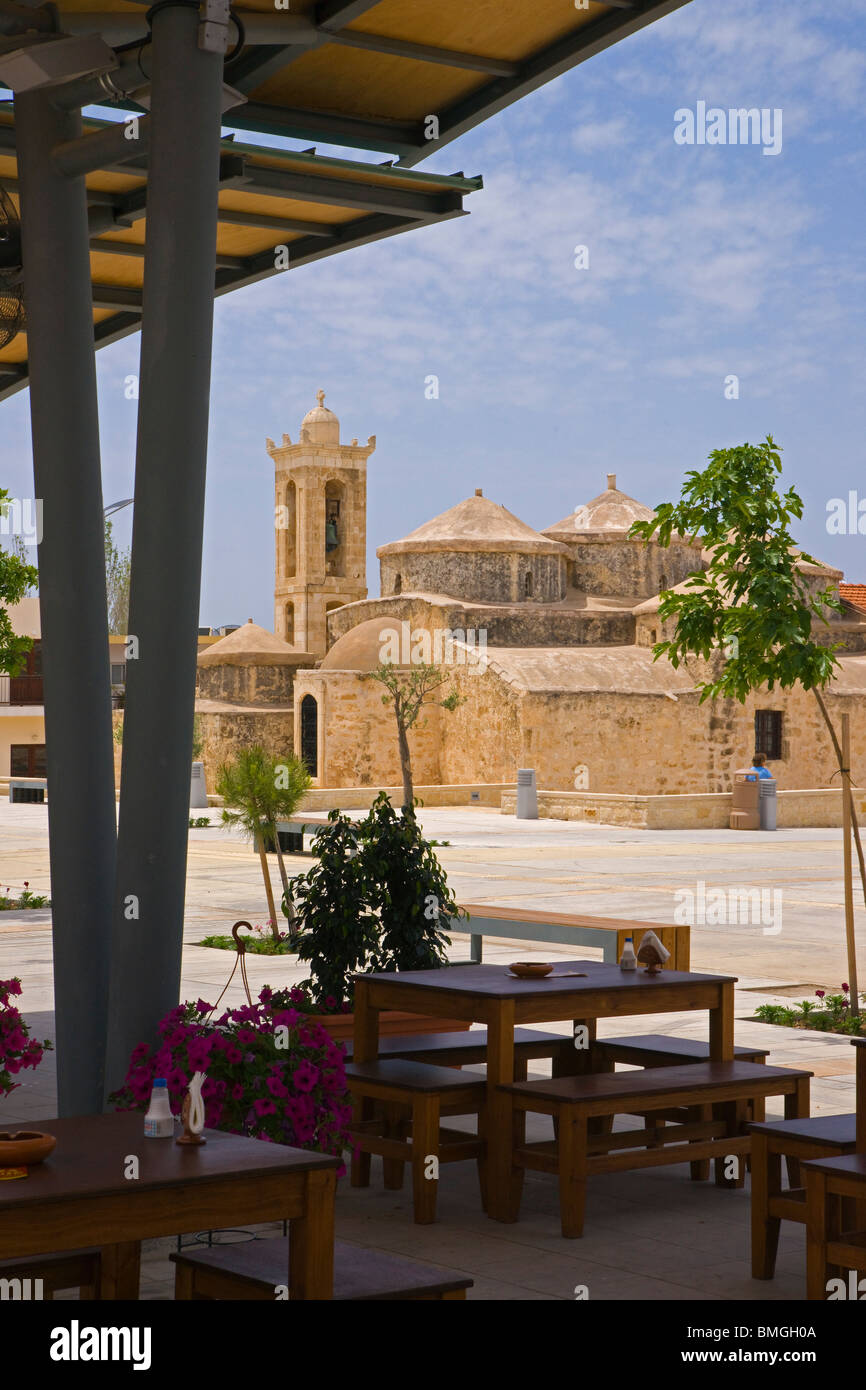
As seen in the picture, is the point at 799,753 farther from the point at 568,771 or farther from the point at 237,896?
the point at 237,896

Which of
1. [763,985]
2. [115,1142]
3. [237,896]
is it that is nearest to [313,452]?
[237,896]

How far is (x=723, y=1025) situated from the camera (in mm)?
6027

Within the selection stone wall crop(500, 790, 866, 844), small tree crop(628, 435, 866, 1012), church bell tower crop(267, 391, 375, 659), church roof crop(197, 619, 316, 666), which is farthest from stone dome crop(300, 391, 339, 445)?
small tree crop(628, 435, 866, 1012)

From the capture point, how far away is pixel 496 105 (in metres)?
6.30

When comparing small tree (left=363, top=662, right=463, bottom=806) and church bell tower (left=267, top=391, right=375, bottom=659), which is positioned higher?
church bell tower (left=267, top=391, right=375, bottom=659)

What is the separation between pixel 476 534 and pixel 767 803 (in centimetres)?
1970

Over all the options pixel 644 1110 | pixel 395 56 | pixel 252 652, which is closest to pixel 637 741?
pixel 252 652

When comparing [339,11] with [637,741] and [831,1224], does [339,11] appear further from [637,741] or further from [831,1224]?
[637,741]

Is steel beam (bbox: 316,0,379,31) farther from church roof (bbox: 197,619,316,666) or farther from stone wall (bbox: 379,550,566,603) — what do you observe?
stone wall (bbox: 379,550,566,603)

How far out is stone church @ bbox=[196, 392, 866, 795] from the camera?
41094mm

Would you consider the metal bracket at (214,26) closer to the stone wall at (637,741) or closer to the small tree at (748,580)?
the small tree at (748,580)

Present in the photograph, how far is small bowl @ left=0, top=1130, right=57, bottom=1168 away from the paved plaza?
1304 millimetres

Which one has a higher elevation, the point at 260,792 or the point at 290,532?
the point at 290,532

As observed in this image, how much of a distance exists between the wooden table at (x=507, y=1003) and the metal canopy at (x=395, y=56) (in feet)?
10.7
